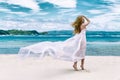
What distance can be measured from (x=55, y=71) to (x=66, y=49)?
44cm

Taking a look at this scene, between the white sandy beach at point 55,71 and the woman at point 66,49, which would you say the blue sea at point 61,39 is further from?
the woman at point 66,49

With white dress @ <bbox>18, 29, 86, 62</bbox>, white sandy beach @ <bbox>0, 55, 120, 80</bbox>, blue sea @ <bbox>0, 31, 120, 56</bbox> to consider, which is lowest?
blue sea @ <bbox>0, 31, 120, 56</bbox>

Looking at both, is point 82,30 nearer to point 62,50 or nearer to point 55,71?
point 62,50

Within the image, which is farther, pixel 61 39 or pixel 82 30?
pixel 61 39

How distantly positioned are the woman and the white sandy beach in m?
0.28

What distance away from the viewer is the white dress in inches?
287

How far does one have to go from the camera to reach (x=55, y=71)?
7586 mm

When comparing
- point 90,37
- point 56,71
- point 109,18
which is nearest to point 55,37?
point 90,37

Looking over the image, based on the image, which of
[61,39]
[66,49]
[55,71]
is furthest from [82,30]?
[61,39]

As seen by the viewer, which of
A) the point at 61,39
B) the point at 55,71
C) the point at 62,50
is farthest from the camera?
the point at 61,39

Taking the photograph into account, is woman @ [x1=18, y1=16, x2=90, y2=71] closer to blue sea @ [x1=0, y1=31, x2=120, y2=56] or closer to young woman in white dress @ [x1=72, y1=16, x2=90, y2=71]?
young woman in white dress @ [x1=72, y1=16, x2=90, y2=71]

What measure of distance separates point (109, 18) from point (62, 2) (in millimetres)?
2188

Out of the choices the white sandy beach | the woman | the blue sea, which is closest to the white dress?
the woman

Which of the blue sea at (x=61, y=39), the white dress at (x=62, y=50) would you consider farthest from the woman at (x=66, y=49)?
the blue sea at (x=61, y=39)
